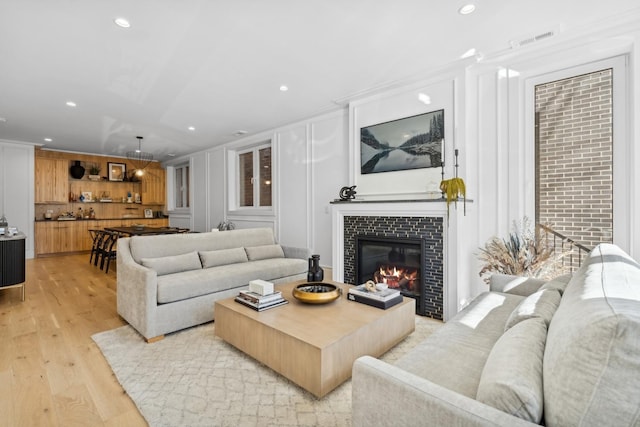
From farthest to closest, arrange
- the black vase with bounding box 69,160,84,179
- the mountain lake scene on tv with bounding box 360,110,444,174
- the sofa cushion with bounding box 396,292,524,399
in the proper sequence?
the black vase with bounding box 69,160,84,179 → the mountain lake scene on tv with bounding box 360,110,444,174 → the sofa cushion with bounding box 396,292,524,399

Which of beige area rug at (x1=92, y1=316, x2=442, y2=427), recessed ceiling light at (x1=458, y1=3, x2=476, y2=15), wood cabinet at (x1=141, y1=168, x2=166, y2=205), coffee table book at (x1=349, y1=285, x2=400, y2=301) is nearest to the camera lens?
beige area rug at (x1=92, y1=316, x2=442, y2=427)

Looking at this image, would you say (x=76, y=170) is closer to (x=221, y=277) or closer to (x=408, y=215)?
(x=221, y=277)

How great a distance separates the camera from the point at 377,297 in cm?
236

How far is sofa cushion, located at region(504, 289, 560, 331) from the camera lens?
1295 mm

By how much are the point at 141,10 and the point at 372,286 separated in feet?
8.83

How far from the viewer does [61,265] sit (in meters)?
5.90

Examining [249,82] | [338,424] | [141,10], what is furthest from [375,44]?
[338,424]

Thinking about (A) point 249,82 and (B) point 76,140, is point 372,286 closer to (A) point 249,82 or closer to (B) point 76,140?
(A) point 249,82

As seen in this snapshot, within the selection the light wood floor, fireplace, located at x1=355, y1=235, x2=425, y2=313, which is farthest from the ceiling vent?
the light wood floor

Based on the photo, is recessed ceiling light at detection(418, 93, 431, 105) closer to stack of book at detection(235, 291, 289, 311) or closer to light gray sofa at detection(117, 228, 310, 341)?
light gray sofa at detection(117, 228, 310, 341)

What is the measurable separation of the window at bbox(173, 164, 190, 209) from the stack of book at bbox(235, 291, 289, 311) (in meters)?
6.57

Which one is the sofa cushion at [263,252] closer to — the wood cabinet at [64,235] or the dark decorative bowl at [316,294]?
the dark decorative bowl at [316,294]

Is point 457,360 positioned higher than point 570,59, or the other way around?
point 570,59

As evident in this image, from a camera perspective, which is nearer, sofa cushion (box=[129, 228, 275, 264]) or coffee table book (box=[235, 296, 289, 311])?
coffee table book (box=[235, 296, 289, 311])
